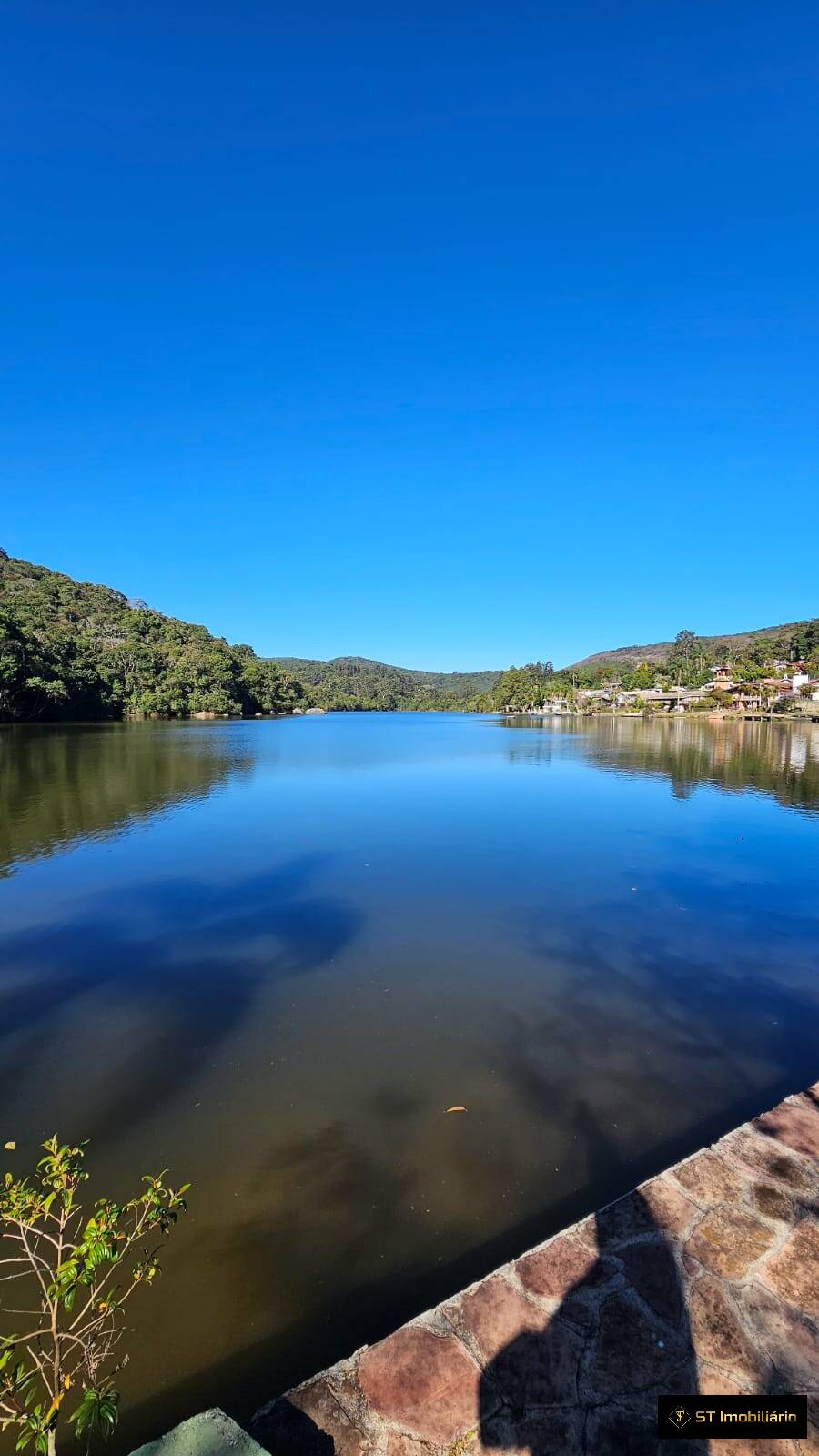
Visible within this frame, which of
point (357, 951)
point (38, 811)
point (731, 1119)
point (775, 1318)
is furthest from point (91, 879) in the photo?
point (775, 1318)

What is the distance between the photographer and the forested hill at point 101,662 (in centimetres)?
5103

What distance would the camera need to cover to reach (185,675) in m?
73.6

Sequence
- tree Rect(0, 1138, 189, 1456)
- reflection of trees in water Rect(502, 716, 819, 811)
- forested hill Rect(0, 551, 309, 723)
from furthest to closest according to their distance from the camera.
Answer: forested hill Rect(0, 551, 309, 723) < reflection of trees in water Rect(502, 716, 819, 811) < tree Rect(0, 1138, 189, 1456)

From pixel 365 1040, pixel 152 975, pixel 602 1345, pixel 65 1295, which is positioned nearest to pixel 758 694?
pixel 365 1040

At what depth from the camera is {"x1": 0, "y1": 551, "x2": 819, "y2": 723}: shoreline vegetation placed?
54.3m

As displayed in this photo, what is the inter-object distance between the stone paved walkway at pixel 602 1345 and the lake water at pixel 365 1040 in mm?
486

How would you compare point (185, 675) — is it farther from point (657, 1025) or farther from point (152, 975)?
point (657, 1025)

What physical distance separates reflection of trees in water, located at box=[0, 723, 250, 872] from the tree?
28.1 feet

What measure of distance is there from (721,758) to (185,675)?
206ft

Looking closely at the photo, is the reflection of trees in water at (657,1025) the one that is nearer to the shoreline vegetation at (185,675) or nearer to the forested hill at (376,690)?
the shoreline vegetation at (185,675)

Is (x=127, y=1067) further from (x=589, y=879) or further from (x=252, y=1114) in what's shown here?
(x=589, y=879)

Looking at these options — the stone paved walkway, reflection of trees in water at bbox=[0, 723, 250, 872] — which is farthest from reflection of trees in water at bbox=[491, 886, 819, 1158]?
reflection of trees in water at bbox=[0, 723, 250, 872]

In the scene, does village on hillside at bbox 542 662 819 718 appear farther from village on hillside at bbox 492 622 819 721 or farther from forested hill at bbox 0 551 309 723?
forested hill at bbox 0 551 309 723

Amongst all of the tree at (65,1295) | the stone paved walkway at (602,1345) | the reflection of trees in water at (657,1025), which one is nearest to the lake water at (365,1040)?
the reflection of trees in water at (657,1025)
